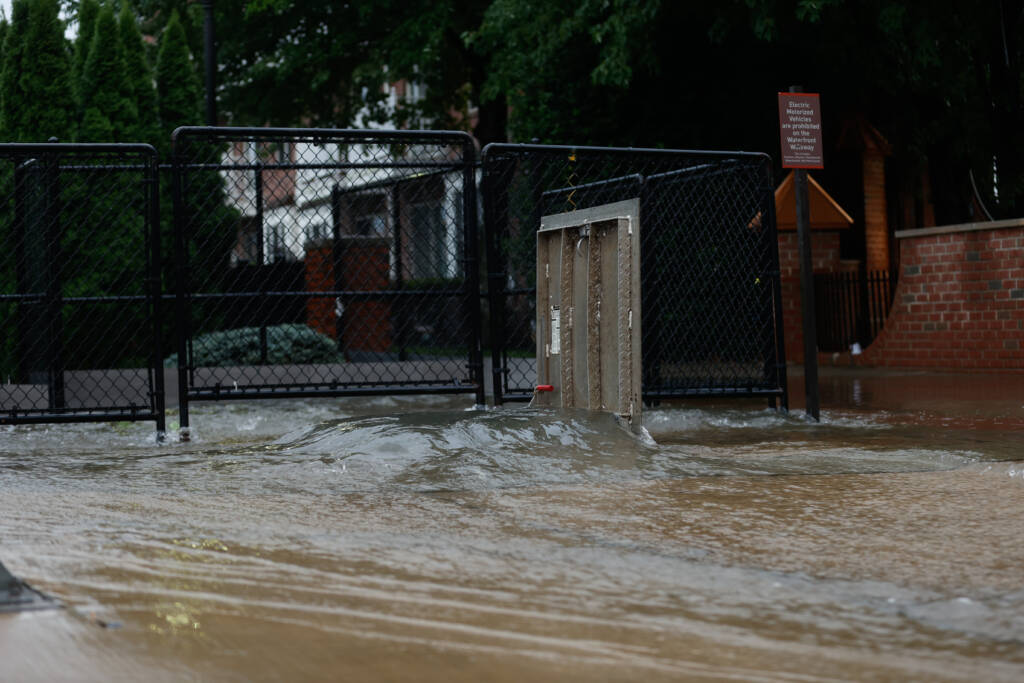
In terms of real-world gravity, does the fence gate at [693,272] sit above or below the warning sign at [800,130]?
below

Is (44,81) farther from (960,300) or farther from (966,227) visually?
(960,300)

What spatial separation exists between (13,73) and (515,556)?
1576 centimetres

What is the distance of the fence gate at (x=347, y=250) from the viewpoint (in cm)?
875

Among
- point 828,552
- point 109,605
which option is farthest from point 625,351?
point 109,605

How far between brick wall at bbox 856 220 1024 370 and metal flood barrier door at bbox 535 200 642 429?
8.40 meters

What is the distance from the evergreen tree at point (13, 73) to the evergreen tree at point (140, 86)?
1492mm

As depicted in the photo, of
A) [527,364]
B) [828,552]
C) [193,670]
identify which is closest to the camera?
[193,670]

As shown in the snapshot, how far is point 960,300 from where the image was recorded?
15422mm

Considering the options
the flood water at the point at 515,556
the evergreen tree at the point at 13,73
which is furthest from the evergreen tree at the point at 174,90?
the flood water at the point at 515,556

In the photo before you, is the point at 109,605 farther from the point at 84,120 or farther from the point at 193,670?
the point at 84,120

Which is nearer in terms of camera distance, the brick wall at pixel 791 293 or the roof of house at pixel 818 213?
the brick wall at pixel 791 293

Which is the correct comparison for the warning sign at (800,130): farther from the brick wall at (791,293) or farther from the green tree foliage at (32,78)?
the green tree foliage at (32,78)

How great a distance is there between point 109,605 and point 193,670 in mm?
724

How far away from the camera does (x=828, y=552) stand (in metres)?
4.61
